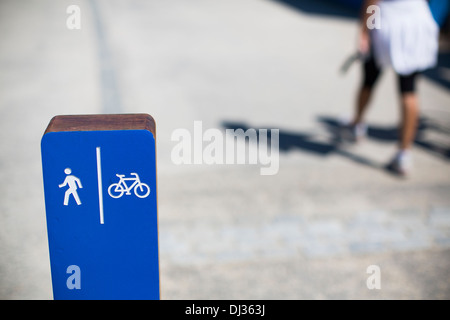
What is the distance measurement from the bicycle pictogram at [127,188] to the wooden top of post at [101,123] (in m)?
0.17

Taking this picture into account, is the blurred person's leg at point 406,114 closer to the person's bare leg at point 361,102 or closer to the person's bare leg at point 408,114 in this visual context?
the person's bare leg at point 408,114

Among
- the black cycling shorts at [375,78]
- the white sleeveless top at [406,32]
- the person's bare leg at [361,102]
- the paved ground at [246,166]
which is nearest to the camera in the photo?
the paved ground at [246,166]

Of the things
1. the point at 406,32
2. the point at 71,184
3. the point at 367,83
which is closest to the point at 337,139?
the point at 367,83

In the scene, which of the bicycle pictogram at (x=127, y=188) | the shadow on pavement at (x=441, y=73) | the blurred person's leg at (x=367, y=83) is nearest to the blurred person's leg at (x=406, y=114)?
the blurred person's leg at (x=367, y=83)

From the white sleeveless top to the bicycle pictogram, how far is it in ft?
9.64

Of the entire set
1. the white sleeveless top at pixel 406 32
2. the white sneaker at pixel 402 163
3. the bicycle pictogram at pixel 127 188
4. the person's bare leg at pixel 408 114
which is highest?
the white sleeveless top at pixel 406 32

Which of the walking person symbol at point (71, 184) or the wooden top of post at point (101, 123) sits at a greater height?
the wooden top of post at point (101, 123)

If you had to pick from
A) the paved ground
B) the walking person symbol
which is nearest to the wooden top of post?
the walking person symbol

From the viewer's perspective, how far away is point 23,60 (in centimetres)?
664

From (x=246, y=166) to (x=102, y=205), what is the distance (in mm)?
2655

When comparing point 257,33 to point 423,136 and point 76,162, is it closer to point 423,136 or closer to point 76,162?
point 423,136

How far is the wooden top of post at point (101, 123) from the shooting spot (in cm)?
172

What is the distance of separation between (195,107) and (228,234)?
2.35 m

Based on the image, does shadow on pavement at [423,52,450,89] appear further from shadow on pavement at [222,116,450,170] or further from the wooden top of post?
the wooden top of post
